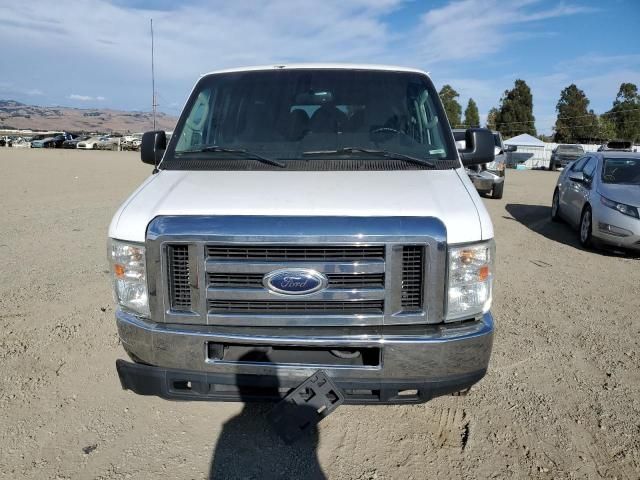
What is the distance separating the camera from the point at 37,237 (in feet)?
27.6

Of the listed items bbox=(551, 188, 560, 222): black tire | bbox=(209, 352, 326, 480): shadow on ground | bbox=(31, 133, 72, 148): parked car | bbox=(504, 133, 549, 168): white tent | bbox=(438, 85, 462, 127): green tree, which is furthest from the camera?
bbox=(438, 85, 462, 127): green tree

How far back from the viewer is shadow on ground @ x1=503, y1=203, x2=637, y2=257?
878 cm

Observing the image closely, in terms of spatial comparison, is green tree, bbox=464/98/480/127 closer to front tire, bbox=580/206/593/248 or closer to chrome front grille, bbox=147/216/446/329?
front tire, bbox=580/206/593/248

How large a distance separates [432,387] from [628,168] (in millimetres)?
7715

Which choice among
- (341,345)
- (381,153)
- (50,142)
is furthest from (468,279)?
(50,142)

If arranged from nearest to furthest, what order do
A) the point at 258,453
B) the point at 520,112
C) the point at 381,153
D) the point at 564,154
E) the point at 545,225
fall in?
the point at 258,453
the point at 381,153
the point at 545,225
the point at 564,154
the point at 520,112

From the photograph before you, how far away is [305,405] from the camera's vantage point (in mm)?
2686

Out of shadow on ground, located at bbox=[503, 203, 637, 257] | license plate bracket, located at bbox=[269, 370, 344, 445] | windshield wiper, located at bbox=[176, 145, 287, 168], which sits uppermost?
windshield wiper, located at bbox=[176, 145, 287, 168]

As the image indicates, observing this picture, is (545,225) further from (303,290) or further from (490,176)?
(303,290)

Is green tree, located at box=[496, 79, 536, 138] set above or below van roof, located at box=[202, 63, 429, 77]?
above

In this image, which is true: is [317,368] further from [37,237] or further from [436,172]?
[37,237]

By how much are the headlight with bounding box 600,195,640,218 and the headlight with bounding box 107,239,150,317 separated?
7.31 m

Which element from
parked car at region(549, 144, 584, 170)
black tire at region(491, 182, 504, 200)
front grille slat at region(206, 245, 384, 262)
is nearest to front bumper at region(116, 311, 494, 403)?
front grille slat at region(206, 245, 384, 262)

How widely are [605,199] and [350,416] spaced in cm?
647
